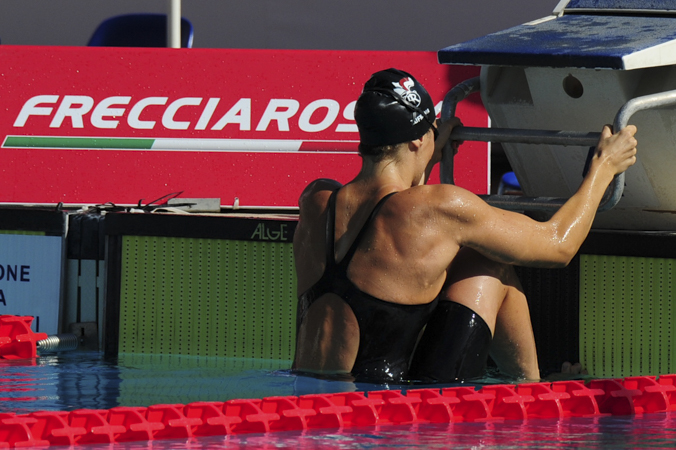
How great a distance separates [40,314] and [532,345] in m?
2.41

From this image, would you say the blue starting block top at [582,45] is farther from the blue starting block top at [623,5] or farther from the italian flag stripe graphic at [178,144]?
the italian flag stripe graphic at [178,144]

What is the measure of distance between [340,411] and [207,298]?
6.16 ft

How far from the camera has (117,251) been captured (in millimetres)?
4441

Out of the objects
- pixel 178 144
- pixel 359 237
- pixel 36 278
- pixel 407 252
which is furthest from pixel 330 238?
pixel 178 144

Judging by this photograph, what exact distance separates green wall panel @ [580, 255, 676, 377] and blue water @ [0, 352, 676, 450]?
0.93 m

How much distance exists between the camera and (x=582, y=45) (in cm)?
324

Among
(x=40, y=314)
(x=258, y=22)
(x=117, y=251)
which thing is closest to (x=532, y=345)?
(x=117, y=251)

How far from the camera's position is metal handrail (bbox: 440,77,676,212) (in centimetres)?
312

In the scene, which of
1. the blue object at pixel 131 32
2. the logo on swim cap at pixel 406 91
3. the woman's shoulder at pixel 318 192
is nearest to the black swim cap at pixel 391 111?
the logo on swim cap at pixel 406 91

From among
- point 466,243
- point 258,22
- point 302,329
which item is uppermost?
point 258,22

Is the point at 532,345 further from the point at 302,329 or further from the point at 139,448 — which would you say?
the point at 139,448

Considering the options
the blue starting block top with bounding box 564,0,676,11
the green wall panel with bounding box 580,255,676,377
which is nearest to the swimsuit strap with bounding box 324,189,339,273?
the green wall panel with bounding box 580,255,676,377

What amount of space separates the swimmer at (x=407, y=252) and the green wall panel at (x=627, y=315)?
2.50ft

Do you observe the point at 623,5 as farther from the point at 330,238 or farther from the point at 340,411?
the point at 340,411
